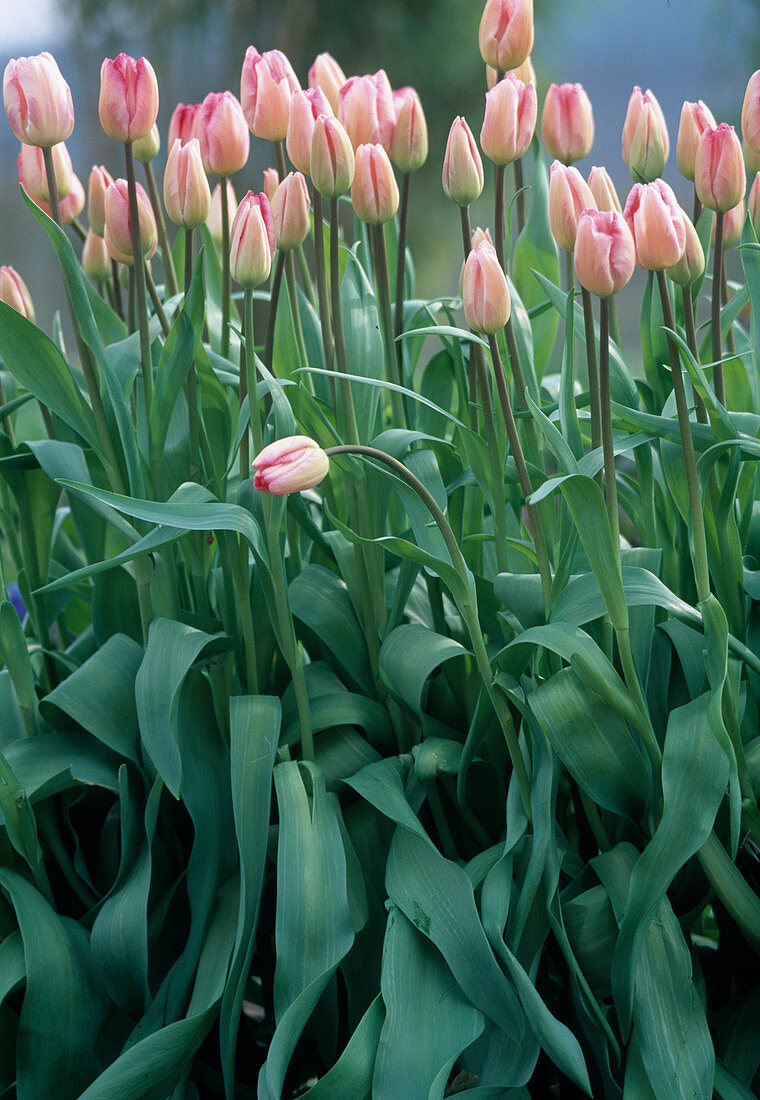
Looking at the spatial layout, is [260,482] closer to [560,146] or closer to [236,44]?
[560,146]

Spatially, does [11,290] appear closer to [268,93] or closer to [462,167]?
[268,93]

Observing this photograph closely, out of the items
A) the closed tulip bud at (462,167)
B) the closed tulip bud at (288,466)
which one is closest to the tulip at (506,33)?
the closed tulip bud at (462,167)

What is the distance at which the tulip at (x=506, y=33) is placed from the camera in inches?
27.1

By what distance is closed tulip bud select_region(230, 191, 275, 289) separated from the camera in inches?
23.2

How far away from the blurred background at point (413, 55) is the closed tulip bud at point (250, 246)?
2.28 m

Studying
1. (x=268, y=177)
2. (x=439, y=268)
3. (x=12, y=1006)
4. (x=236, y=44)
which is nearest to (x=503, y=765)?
(x=12, y=1006)

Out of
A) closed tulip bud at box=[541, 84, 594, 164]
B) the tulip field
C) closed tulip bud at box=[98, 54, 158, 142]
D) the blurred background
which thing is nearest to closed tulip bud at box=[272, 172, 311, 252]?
the tulip field

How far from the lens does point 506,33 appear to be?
69 cm

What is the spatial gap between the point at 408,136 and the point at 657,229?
0.25m

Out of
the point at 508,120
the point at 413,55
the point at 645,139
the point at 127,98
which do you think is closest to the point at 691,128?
the point at 645,139

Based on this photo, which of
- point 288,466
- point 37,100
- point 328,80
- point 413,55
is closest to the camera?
point 288,466

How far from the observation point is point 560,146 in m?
0.73

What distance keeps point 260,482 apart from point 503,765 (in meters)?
0.30

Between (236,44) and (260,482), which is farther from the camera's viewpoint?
(236,44)
